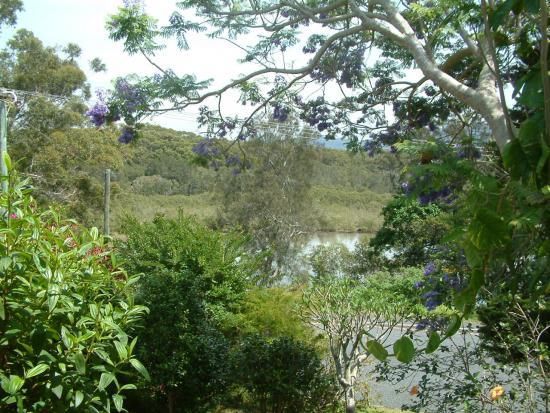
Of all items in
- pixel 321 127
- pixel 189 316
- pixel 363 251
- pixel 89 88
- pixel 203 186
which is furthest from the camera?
pixel 203 186

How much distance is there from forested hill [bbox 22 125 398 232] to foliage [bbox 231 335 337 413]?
8114 millimetres

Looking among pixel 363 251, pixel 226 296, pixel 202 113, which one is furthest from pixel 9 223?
pixel 363 251

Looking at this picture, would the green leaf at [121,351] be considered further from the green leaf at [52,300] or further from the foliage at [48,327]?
the green leaf at [52,300]

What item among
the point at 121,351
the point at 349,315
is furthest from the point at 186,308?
the point at 121,351

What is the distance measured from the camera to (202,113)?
6.56 meters

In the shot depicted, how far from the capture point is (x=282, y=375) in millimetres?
5617

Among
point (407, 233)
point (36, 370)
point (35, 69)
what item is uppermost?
point (35, 69)

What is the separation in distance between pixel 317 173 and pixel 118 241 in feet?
73.0

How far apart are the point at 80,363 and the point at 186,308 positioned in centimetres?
348

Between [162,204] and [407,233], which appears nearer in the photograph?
[407,233]

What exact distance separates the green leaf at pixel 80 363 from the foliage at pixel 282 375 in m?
3.18

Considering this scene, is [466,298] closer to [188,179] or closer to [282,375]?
[282,375]

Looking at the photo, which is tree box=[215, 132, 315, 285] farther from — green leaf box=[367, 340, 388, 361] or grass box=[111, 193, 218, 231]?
green leaf box=[367, 340, 388, 361]

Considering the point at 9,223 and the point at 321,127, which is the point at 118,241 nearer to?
the point at 321,127
